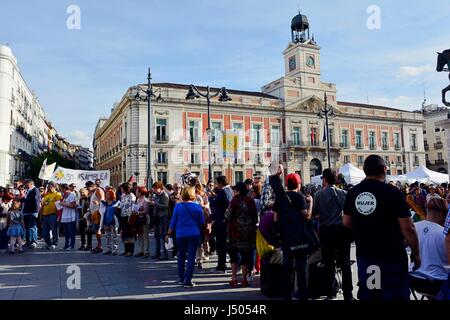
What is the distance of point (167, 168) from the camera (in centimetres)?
4072

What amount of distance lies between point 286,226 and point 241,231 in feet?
5.13

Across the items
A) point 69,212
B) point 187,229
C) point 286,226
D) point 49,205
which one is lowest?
point 187,229

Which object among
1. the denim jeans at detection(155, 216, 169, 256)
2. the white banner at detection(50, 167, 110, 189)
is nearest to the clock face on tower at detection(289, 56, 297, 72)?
the white banner at detection(50, 167, 110, 189)

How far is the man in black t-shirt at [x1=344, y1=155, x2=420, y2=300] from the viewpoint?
3512mm

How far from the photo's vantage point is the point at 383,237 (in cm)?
355

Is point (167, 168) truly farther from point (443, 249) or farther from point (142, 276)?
point (443, 249)

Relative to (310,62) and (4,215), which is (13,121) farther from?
(310,62)

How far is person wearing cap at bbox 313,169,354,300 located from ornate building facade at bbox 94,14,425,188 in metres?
30.7

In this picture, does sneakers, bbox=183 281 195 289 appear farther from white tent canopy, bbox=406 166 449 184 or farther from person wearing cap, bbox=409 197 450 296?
white tent canopy, bbox=406 166 449 184

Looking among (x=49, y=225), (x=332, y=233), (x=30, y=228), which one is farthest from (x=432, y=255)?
(x=30, y=228)

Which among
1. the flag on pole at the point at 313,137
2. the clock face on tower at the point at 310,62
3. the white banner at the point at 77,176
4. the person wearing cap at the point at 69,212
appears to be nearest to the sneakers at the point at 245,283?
the person wearing cap at the point at 69,212

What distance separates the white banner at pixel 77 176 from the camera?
774 inches
